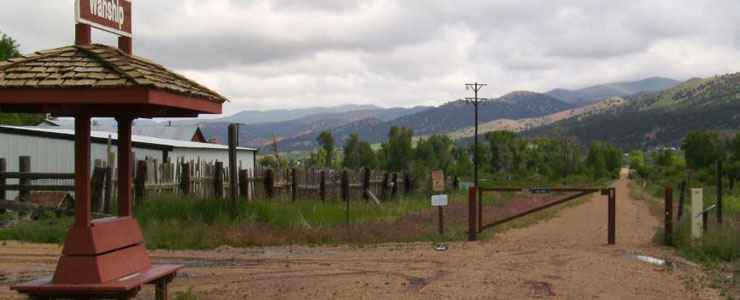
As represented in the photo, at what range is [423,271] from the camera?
12.5 meters

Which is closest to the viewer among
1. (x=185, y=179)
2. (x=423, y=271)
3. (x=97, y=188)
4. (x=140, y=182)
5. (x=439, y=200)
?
(x=423, y=271)

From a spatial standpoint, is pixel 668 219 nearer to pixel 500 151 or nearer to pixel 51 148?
pixel 51 148

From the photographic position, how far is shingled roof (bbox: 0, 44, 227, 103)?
7801 millimetres

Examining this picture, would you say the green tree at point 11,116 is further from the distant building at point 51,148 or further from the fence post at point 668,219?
the fence post at point 668,219

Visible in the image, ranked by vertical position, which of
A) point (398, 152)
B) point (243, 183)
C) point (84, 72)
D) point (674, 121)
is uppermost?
point (674, 121)

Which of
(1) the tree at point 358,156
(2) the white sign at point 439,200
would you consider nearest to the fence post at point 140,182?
(2) the white sign at point 439,200

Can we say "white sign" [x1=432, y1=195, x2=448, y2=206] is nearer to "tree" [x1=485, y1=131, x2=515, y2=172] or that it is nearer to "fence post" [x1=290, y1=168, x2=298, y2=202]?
"fence post" [x1=290, y1=168, x2=298, y2=202]

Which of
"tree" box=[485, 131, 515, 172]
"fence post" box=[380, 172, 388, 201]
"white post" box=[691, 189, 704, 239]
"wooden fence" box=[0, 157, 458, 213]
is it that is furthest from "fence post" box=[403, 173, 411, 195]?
"tree" box=[485, 131, 515, 172]

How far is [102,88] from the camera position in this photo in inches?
307

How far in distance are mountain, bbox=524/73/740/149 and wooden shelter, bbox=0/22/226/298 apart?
130346mm

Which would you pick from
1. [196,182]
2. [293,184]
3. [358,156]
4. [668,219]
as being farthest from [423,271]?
[358,156]

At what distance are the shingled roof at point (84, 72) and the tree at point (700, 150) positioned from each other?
222 feet

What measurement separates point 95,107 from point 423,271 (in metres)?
5.63

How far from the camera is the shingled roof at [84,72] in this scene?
7801mm
